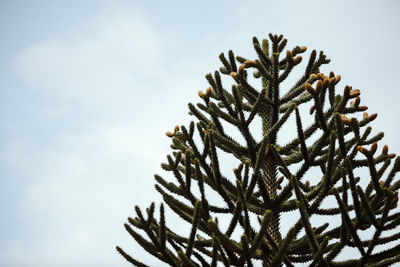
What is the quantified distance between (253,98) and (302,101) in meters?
0.68

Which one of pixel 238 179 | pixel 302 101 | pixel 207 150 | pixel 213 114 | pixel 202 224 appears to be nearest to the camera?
pixel 238 179

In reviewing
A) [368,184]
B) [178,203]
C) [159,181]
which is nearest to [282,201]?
[368,184]

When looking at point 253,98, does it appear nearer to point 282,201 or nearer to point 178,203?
point 282,201

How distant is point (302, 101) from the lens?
4.64 metres

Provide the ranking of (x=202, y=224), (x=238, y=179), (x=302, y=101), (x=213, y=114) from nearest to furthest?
(x=238, y=179), (x=202, y=224), (x=213, y=114), (x=302, y=101)

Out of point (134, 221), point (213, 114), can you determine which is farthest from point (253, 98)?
point (134, 221)

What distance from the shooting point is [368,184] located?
3537 mm

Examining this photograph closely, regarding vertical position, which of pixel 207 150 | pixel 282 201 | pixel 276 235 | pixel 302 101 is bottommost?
pixel 276 235

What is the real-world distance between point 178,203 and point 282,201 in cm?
120

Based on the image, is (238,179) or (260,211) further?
(260,211)

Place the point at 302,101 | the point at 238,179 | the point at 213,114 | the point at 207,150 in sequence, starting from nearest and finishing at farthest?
the point at 238,179 < the point at 207,150 < the point at 213,114 < the point at 302,101

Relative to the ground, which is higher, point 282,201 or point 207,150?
point 207,150

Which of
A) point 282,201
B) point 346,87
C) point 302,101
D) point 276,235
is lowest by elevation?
point 276,235

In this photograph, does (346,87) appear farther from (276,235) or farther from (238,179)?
(276,235)
